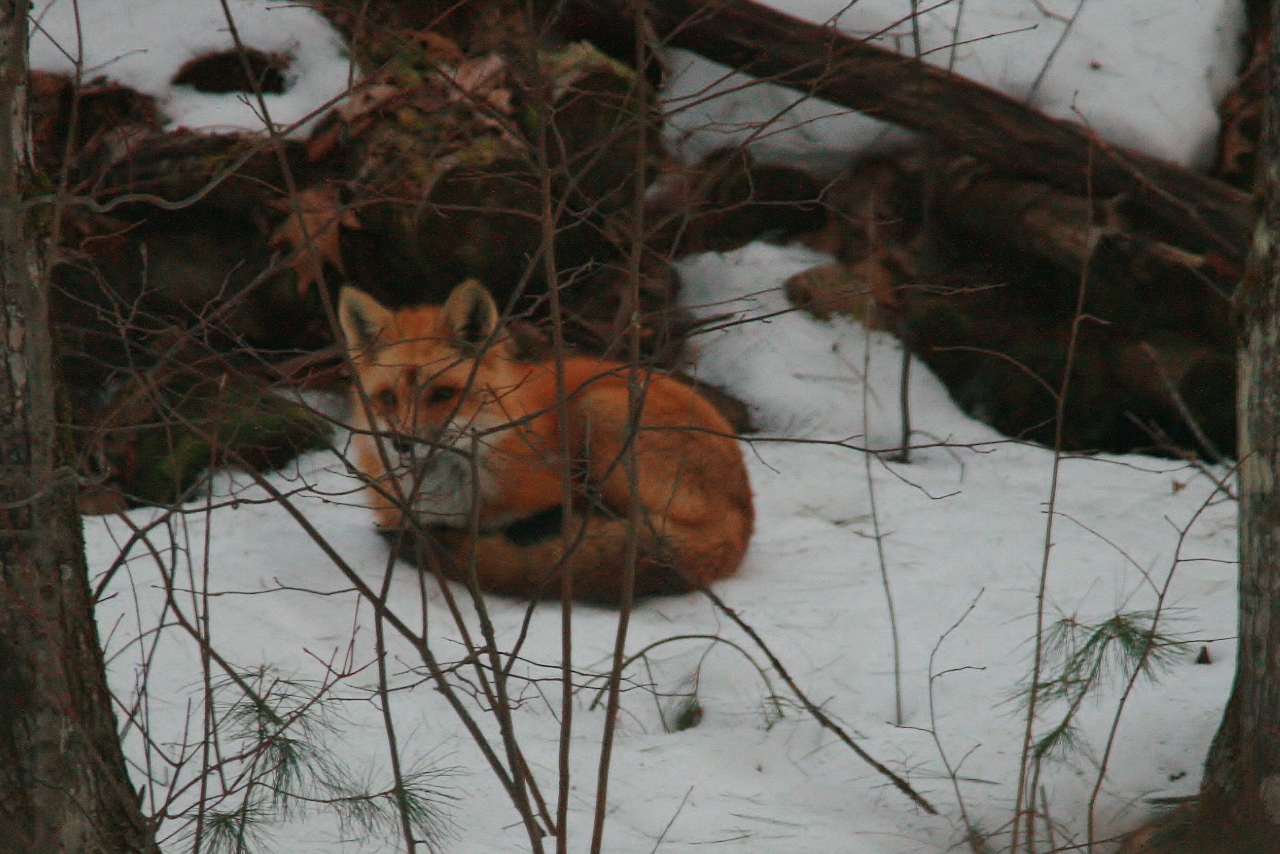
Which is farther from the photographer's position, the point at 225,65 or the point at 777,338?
the point at 777,338

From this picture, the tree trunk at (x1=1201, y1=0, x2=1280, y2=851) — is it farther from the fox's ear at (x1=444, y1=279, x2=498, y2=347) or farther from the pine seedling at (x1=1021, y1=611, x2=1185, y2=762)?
the fox's ear at (x1=444, y1=279, x2=498, y2=347)

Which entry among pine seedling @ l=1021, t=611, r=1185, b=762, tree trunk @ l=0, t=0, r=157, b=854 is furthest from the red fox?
tree trunk @ l=0, t=0, r=157, b=854

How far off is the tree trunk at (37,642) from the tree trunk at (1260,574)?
2.53 m

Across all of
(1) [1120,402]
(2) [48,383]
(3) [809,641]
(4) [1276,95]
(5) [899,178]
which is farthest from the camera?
(5) [899,178]

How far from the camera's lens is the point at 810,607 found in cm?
442

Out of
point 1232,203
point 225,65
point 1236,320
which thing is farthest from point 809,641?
point 225,65

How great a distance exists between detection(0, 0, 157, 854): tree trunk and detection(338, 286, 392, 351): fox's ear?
2.19m

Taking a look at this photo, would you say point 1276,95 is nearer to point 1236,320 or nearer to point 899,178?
point 1236,320

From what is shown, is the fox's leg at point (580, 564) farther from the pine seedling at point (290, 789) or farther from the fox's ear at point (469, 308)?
the pine seedling at point (290, 789)

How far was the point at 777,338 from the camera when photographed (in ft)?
22.0

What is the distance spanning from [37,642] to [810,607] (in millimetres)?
2838

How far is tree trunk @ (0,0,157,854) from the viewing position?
2180mm

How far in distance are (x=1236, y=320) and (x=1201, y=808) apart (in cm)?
127

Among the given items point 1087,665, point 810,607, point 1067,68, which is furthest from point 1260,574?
point 1067,68
